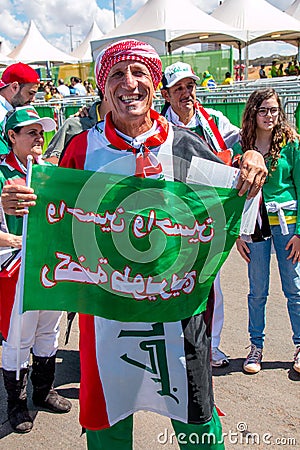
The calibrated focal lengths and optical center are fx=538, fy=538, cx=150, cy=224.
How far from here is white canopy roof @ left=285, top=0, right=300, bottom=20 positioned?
27555 millimetres

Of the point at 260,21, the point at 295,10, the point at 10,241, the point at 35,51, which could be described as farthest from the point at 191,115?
the point at 35,51

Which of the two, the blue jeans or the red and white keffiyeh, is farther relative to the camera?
the blue jeans

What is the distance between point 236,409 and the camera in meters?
3.40

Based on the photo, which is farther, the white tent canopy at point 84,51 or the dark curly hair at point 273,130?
the white tent canopy at point 84,51

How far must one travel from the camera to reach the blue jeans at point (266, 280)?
374 cm

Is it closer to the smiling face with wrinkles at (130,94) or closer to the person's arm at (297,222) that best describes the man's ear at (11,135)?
the smiling face with wrinkles at (130,94)

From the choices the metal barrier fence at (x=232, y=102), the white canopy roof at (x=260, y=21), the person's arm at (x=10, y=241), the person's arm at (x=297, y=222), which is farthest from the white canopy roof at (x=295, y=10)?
the person's arm at (x=10, y=241)

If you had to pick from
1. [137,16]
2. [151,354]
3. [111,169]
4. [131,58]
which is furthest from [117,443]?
[137,16]

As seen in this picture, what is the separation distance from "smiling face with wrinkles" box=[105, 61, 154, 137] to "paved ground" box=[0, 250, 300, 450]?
1.95 m

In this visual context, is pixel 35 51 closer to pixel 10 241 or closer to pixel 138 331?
pixel 10 241

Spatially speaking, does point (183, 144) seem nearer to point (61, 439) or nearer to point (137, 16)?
point (61, 439)

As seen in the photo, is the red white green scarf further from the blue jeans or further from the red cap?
the red cap

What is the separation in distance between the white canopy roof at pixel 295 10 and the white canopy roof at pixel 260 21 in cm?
307

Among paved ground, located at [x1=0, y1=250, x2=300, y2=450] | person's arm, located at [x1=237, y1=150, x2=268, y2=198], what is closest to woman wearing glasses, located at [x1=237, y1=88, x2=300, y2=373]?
paved ground, located at [x1=0, y1=250, x2=300, y2=450]
